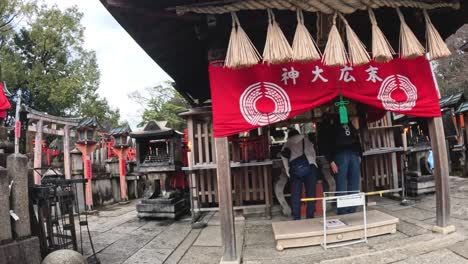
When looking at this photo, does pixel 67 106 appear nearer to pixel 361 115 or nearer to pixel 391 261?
pixel 361 115

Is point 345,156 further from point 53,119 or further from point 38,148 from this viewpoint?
point 53,119

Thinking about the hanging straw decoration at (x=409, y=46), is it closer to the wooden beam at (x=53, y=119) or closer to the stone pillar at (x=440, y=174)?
the stone pillar at (x=440, y=174)

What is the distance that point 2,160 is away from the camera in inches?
196

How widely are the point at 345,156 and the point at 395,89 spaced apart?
5.17ft

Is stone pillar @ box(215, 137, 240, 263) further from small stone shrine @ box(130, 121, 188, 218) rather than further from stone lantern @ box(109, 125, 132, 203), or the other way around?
stone lantern @ box(109, 125, 132, 203)

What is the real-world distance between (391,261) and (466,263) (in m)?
0.86

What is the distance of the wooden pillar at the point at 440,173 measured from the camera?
16.7 ft

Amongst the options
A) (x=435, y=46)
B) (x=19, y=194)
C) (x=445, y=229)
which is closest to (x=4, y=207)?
(x=19, y=194)

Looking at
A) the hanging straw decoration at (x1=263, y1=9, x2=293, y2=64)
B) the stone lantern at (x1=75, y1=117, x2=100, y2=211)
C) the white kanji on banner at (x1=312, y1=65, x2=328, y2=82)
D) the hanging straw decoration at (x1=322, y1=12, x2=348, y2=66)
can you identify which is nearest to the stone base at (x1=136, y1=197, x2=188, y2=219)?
the stone lantern at (x1=75, y1=117, x2=100, y2=211)

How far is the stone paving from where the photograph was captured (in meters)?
4.36

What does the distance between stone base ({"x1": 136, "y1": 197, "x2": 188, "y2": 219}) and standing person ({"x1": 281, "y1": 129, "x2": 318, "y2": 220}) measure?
3.86m

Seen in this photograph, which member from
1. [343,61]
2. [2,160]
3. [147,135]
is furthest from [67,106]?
[343,61]

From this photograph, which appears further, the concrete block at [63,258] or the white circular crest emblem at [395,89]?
the white circular crest emblem at [395,89]

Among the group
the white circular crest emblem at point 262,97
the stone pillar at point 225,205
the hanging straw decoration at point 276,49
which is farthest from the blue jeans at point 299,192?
the hanging straw decoration at point 276,49
